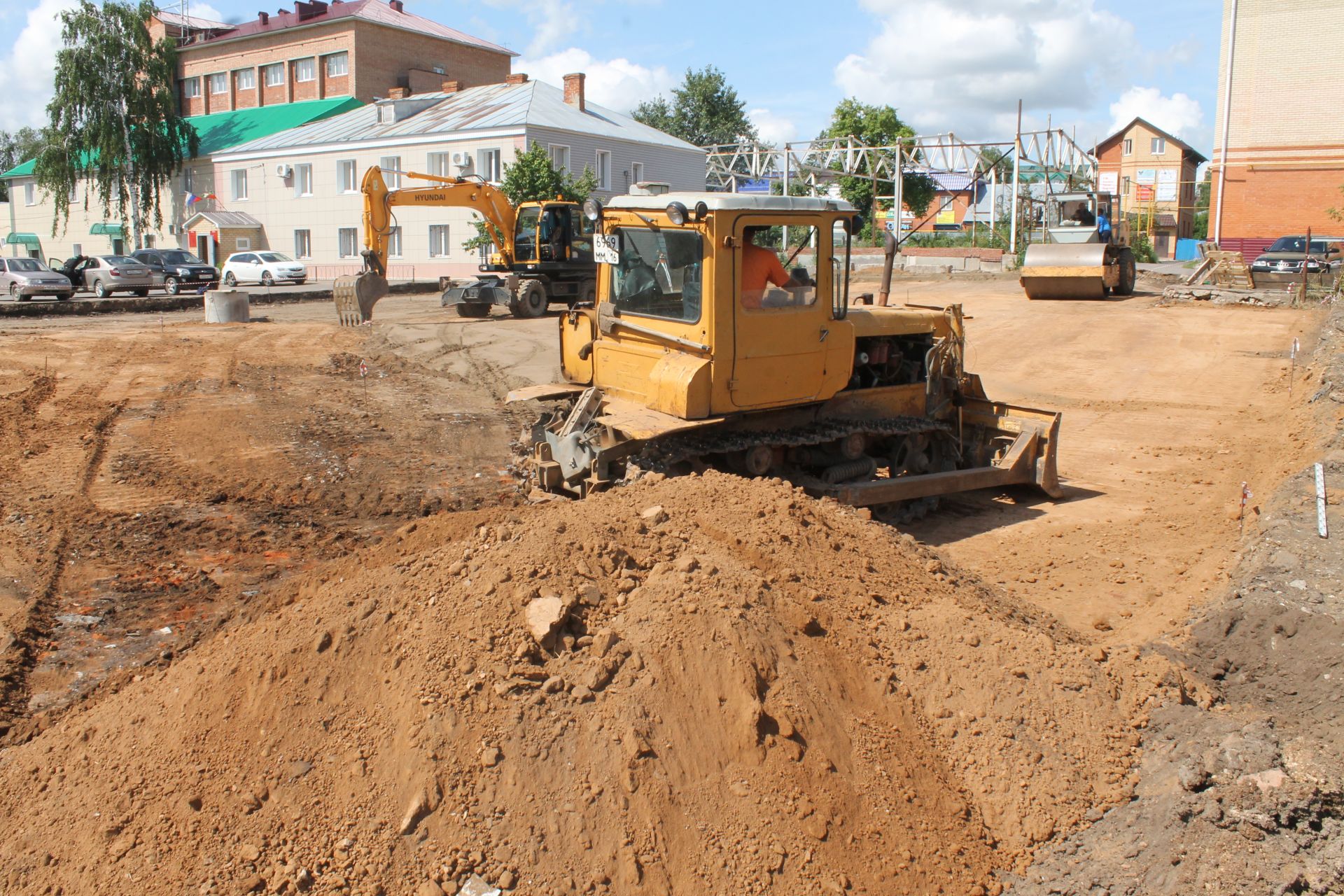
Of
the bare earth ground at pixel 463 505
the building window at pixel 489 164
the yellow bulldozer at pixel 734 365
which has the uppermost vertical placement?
the building window at pixel 489 164

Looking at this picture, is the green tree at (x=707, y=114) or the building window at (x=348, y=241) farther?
the green tree at (x=707, y=114)

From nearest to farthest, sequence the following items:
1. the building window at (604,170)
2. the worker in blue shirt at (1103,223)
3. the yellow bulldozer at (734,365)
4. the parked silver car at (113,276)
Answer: the yellow bulldozer at (734,365) < the worker in blue shirt at (1103,223) < the parked silver car at (113,276) < the building window at (604,170)

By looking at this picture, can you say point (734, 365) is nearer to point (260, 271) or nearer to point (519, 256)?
point (519, 256)

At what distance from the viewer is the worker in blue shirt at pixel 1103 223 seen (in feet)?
83.9

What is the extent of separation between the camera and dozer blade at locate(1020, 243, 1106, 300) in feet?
77.5

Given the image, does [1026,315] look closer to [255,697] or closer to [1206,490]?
[1206,490]

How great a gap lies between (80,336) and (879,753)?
1867cm

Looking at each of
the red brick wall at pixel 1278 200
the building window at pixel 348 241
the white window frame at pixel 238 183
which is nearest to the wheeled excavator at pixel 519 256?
the building window at pixel 348 241

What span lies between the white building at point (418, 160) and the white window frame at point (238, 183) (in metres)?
0.05

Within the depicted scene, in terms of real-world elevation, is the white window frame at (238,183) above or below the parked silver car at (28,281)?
above

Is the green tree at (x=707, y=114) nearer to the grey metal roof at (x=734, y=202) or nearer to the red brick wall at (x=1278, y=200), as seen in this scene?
the red brick wall at (x=1278, y=200)

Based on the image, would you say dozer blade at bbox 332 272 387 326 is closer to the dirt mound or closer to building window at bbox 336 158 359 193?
the dirt mound

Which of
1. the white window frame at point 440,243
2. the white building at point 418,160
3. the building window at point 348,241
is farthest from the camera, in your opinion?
the building window at point 348,241

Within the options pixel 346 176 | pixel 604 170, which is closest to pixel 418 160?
pixel 346 176
